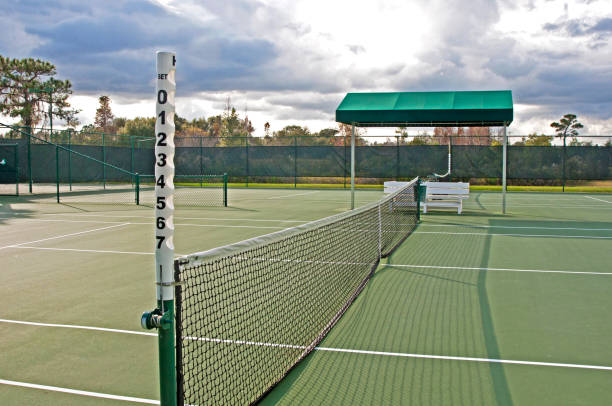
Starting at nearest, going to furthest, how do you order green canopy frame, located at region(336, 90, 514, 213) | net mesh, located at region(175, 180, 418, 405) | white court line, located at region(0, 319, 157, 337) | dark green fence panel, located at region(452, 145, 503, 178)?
net mesh, located at region(175, 180, 418, 405) → white court line, located at region(0, 319, 157, 337) → green canopy frame, located at region(336, 90, 514, 213) → dark green fence panel, located at region(452, 145, 503, 178)

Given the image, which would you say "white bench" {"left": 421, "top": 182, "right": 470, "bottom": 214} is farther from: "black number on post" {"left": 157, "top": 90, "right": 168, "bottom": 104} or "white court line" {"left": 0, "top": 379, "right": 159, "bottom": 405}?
"black number on post" {"left": 157, "top": 90, "right": 168, "bottom": 104}

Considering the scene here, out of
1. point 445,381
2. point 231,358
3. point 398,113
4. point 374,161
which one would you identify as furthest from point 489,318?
point 374,161

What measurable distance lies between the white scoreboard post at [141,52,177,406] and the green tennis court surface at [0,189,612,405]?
1281 millimetres

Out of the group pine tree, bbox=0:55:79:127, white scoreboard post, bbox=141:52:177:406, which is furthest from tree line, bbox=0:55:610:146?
white scoreboard post, bbox=141:52:177:406

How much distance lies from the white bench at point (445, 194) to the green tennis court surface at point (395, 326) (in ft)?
16.4

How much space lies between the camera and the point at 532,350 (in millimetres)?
5051

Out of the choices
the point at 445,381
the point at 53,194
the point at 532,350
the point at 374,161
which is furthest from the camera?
the point at 374,161

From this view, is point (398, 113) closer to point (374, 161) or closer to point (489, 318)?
point (489, 318)

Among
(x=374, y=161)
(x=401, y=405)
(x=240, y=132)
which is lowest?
(x=401, y=405)

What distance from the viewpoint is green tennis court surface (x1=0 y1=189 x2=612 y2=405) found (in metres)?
4.19

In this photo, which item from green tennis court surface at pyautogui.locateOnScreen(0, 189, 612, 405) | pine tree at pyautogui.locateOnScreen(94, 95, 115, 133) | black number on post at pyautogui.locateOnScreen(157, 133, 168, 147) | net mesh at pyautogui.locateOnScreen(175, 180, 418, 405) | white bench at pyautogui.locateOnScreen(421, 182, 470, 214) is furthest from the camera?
pine tree at pyautogui.locateOnScreen(94, 95, 115, 133)

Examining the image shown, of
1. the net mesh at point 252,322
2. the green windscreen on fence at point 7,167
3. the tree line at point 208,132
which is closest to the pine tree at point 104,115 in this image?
the tree line at point 208,132

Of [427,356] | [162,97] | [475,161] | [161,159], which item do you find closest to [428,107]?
[427,356]

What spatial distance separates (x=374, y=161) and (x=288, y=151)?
531 centimetres
